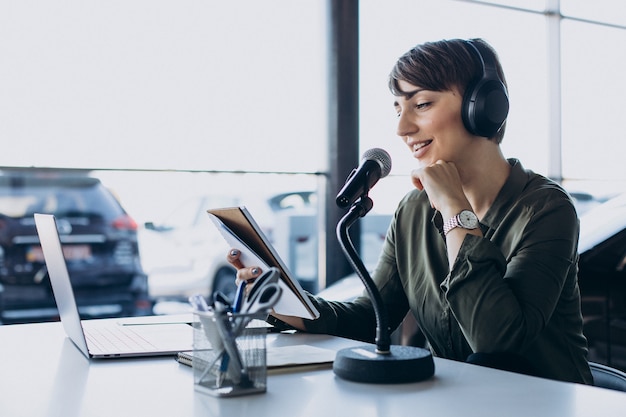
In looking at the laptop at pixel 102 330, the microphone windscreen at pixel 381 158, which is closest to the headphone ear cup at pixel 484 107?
the microphone windscreen at pixel 381 158

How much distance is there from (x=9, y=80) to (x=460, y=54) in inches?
121

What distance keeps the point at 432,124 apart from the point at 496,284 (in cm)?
43

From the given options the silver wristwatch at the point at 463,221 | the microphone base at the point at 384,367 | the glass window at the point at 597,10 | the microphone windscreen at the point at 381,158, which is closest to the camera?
the microphone base at the point at 384,367

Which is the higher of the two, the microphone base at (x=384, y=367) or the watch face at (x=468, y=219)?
the watch face at (x=468, y=219)

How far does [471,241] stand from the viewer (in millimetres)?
1474

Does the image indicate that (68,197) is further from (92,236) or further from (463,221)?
(463,221)

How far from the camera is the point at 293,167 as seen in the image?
13.9 ft

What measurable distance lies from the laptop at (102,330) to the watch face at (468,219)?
1.92 feet

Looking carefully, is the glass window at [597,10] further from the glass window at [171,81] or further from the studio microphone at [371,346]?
the studio microphone at [371,346]

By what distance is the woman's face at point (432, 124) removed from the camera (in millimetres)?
1676

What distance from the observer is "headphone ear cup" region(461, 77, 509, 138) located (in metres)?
1.62

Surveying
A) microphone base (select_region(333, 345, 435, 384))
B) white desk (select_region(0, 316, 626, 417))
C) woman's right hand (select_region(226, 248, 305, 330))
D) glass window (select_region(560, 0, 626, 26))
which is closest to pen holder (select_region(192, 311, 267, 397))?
white desk (select_region(0, 316, 626, 417))

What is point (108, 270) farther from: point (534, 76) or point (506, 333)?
point (506, 333)

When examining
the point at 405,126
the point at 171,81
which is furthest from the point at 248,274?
the point at 171,81
